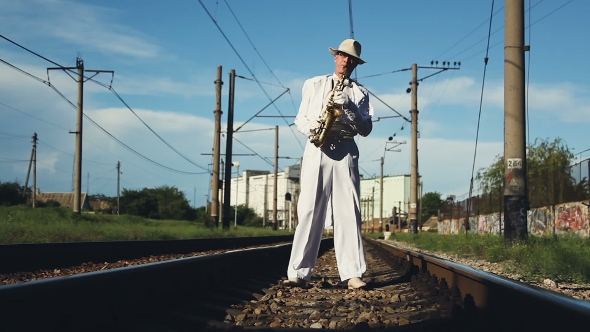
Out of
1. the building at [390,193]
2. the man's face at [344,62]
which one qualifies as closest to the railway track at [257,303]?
the man's face at [344,62]

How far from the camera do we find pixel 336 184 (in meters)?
5.98

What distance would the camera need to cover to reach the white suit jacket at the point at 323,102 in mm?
5898

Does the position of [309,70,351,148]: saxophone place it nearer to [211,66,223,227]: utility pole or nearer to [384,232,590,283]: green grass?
[384,232,590,283]: green grass

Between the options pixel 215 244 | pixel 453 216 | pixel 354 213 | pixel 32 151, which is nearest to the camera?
pixel 354 213

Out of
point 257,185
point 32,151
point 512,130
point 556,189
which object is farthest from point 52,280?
point 257,185

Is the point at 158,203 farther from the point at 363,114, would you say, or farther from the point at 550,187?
the point at 363,114

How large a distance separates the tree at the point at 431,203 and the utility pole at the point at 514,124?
15526 cm

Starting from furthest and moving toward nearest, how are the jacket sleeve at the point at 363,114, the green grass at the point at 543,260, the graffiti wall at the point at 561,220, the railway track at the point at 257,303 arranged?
the graffiti wall at the point at 561,220 → the green grass at the point at 543,260 → the jacket sleeve at the point at 363,114 → the railway track at the point at 257,303

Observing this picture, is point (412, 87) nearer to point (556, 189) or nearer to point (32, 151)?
point (556, 189)

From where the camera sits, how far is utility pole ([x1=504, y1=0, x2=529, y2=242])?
12.0m

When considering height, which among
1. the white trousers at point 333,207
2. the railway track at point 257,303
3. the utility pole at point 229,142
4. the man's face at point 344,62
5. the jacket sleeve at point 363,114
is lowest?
the railway track at point 257,303

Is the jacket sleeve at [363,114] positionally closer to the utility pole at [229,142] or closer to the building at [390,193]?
the utility pole at [229,142]

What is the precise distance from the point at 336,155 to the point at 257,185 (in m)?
151

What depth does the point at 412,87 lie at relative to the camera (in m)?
36.0
